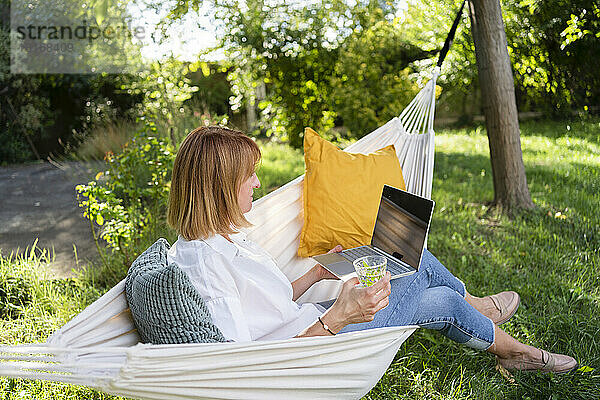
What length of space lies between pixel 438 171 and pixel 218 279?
160 inches

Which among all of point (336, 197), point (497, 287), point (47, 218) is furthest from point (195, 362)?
point (47, 218)

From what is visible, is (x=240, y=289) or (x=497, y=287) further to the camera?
(x=497, y=287)

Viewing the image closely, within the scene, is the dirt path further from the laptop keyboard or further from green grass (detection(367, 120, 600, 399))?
green grass (detection(367, 120, 600, 399))

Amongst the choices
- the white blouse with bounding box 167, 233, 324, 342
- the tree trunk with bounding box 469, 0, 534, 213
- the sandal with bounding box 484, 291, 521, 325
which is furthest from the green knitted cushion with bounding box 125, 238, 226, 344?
the tree trunk with bounding box 469, 0, 534, 213

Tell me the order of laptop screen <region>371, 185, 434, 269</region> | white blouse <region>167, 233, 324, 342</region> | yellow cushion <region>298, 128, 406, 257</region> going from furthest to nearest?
1. yellow cushion <region>298, 128, 406, 257</region>
2. laptop screen <region>371, 185, 434, 269</region>
3. white blouse <region>167, 233, 324, 342</region>

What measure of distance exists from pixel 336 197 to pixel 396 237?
339 millimetres

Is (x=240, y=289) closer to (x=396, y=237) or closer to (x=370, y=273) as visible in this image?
(x=370, y=273)

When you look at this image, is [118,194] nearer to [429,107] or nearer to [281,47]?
[429,107]

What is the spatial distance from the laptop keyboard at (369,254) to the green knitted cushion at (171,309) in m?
0.59

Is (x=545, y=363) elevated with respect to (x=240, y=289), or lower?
lower

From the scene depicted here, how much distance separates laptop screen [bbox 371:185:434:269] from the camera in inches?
61.3

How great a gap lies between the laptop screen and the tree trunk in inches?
74.3

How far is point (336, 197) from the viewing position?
197 cm

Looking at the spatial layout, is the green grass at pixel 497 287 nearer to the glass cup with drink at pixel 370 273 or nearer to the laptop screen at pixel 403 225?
the laptop screen at pixel 403 225
